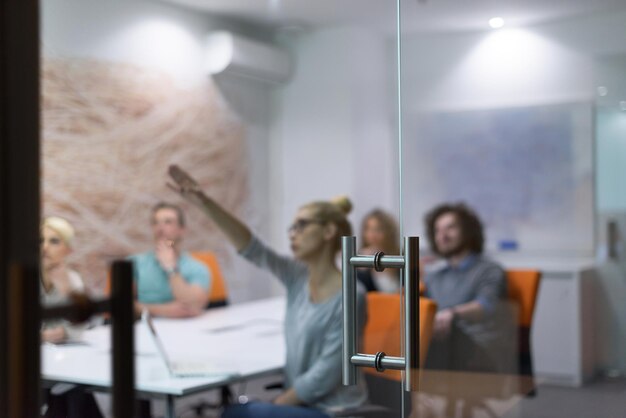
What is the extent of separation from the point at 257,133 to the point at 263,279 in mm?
431

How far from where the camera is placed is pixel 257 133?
2320 mm

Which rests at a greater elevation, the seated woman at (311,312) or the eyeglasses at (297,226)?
the eyeglasses at (297,226)

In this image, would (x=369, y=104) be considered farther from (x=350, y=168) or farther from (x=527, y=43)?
(x=527, y=43)

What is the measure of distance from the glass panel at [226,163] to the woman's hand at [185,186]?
22mm

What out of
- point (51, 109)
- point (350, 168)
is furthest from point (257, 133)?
point (51, 109)

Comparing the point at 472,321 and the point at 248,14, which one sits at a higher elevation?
the point at 248,14

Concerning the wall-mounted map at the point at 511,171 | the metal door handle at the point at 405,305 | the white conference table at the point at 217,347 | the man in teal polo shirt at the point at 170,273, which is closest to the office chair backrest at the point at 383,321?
the wall-mounted map at the point at 511,171

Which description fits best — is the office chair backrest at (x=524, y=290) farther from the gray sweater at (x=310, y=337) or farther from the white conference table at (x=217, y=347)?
the white conference table at (x=217, y=347)

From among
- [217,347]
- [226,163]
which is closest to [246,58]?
[226,163]

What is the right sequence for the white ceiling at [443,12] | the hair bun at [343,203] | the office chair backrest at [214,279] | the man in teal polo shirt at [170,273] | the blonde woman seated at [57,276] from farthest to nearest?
the office chair backrest at [214,279] < the man in teal polo shirt at [170,273] < the hair bun at [343,203] < the white ceiling at [443,12] < the blonde woman seated at [57,276]

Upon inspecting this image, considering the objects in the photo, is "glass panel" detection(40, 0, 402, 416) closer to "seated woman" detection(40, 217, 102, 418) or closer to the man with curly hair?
"seated woman" detection(40, 217, 102, 418)

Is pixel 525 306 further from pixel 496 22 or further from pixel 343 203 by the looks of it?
pixel 496 22

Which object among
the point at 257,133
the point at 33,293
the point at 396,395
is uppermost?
the point at 257,133

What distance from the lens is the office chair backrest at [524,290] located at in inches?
76.1
